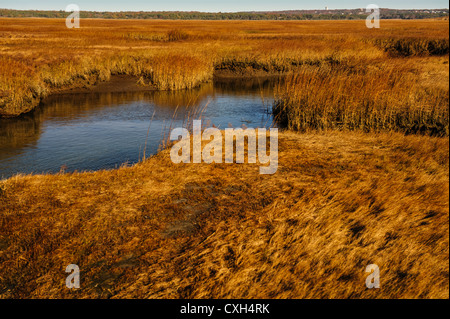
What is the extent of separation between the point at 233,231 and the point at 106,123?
1097cm

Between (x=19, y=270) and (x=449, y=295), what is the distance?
422 cm

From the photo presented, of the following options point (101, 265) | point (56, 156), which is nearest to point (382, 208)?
point (101, 265)

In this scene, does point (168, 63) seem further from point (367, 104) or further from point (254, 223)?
point (254, 223)

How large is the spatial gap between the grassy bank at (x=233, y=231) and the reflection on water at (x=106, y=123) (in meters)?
3.47

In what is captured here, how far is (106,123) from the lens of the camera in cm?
1463

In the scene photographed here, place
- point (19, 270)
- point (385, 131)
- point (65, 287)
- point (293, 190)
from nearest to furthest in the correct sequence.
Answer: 1. point (65, 287)
2. point (19, 270)
3. point (293, 190)
4. point (385, 131)

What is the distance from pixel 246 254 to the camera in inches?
170

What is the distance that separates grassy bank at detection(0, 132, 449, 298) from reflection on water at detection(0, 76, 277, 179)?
347cm

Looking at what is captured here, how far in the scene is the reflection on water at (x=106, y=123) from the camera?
34.6ft

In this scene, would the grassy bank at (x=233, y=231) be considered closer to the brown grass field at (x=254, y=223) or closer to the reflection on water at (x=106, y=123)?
the brown grass field at (x=254, y=223)

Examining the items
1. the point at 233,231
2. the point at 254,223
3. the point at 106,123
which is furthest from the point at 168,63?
the point at 233,231

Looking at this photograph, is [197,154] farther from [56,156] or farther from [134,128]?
[134,128]

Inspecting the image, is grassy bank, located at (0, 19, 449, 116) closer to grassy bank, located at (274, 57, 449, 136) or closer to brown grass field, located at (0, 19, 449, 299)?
grassy bank, located at (274, 57, 449, 136)
